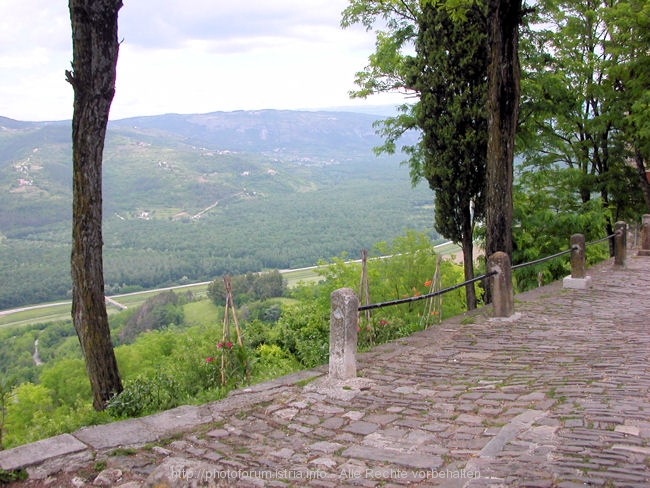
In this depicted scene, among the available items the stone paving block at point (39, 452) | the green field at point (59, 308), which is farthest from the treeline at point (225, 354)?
the green field at point (59, 308)

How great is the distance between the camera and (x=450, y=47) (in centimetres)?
1408

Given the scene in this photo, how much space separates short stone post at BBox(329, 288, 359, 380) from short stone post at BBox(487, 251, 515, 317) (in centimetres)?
390

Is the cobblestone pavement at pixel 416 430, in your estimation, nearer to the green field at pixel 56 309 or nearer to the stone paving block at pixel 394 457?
the stone paving block at pixel 394 457

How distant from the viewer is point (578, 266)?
12.5 m

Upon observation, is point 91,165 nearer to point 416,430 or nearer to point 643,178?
point 416,430

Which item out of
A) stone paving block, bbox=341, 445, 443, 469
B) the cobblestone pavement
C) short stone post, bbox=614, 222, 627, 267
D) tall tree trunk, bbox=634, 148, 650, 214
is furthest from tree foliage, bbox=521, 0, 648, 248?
stone paving block, bbox=341, 445, 443, 469

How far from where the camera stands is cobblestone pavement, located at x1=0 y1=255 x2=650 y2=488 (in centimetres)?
370

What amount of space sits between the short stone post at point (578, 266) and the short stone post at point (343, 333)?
8257 mm

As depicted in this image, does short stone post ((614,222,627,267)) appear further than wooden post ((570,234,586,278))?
Yes

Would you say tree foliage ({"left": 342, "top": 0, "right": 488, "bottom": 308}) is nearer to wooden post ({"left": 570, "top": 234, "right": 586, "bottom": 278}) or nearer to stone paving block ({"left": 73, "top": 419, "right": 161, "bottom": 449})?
wooden post ({"left": 570, "top": 234, "right": 586, "bottom": 278})

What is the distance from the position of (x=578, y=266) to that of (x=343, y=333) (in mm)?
8567

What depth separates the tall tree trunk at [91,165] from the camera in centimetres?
629

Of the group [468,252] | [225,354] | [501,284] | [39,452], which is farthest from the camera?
[468,252]

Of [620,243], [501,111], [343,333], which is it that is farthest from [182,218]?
[343,333]
